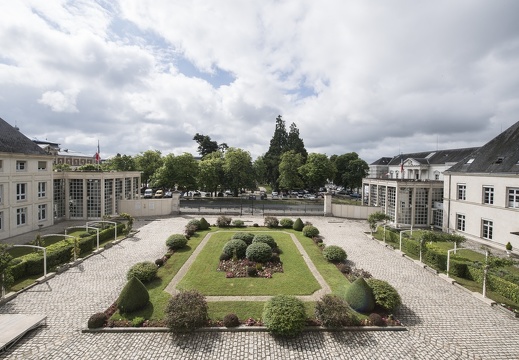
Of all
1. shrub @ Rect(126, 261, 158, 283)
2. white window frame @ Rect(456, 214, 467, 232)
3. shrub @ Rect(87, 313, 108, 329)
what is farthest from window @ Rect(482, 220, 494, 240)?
shrub @ Rect(87, 313, 108, 329)

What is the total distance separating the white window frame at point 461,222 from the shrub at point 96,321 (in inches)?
1415

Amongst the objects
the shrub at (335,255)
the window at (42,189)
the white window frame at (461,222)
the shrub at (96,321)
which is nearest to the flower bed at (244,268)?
the shrub at (335,255)

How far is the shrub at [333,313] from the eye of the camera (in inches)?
519

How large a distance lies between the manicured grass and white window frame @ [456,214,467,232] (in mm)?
21897

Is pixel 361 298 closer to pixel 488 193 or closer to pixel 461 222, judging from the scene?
pixel 488 193

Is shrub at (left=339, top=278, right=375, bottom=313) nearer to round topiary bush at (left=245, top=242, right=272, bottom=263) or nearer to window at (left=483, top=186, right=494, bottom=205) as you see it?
round topiary bush at (left=245, top=242, right=272, bottom=263)

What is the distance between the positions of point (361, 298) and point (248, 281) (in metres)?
7.10

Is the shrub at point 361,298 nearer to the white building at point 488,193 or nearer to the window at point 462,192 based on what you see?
the white building at point 488,193

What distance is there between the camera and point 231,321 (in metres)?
13.1

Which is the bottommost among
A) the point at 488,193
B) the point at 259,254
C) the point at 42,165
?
the point at 259,254

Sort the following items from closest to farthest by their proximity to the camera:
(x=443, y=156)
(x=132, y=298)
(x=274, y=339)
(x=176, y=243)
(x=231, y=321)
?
(x=274, y=339) < (x=231, y=321) < (x=132, y=298) < (x=176, y=243) < (x=443, y=156)

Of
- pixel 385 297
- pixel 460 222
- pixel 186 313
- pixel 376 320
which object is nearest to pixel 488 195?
pixel 460 222

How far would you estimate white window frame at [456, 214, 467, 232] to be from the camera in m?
32.3

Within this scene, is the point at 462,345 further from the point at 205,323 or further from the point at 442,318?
the point at 205,323
